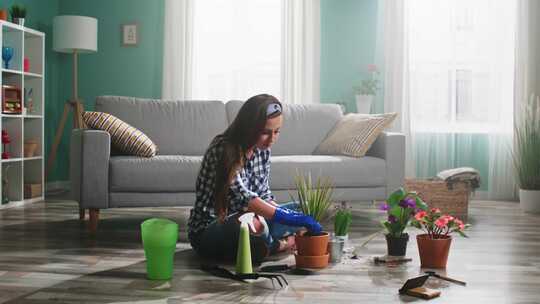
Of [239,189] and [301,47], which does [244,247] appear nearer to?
[239,189]

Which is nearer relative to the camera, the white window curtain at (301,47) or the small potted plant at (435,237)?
the small potted plant at (435,237)

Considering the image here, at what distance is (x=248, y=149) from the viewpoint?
2.62 metres

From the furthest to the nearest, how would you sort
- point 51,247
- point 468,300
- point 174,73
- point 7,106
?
1. point 174,73
2. point 7,106
3. point 51,247
4. point 468,300

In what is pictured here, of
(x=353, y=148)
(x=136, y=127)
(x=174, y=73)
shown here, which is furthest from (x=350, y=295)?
(x=174, y=73)

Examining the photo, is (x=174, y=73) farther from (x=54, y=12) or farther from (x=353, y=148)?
(x=353, y=148)

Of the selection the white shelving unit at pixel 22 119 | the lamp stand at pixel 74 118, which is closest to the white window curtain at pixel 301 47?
the lamp stand at pixel 74 118

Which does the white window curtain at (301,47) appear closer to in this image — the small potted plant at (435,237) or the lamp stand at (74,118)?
the lamp stand at (74,118)

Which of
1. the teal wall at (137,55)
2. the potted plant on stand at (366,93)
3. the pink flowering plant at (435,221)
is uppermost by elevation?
the teal wall at (137,55)

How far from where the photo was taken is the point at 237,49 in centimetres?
615

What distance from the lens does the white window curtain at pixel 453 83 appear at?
18.9 feet

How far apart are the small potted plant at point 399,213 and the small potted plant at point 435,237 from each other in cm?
5

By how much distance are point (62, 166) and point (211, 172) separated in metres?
4.21

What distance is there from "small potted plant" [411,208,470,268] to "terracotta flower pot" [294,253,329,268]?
1.39 ft

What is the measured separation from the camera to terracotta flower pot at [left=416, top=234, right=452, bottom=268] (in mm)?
2750
